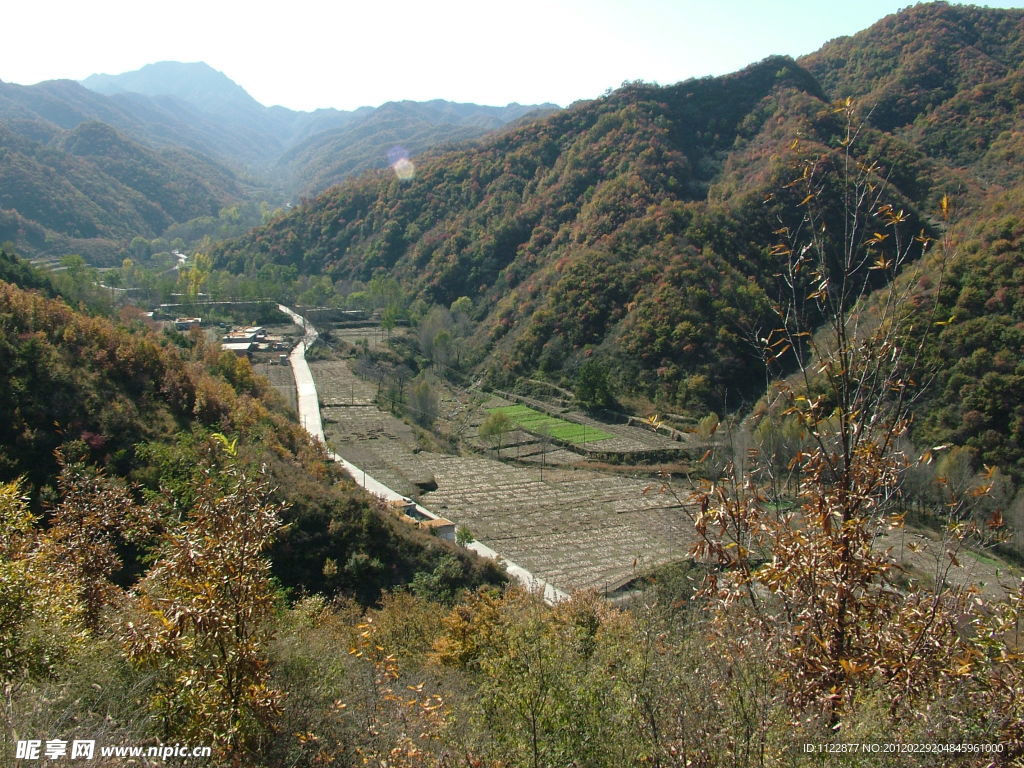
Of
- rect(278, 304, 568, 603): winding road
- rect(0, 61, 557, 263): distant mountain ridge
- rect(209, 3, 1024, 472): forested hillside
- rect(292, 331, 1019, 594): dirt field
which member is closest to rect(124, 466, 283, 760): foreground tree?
rect(278, 304, 568, 603): winding road

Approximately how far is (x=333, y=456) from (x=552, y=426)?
14816 millimetres

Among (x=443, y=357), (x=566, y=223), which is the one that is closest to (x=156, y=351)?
(x=443, y=357)

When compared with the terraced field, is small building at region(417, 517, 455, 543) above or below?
above

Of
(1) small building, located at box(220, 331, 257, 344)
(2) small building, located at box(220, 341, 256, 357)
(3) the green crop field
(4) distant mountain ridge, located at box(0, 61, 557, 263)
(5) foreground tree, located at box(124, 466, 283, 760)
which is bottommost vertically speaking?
(3) the green crop field

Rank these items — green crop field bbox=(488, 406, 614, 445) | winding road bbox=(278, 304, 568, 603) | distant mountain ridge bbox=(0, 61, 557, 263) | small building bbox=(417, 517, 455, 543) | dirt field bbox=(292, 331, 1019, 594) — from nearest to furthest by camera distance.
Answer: winding road bbox=(278, 304, 568, 603), small building bbox=(417, 517, 455, 543), dirt field bbox=(292, 331, 1019, 594), green crop field bbox=(488, 406, 614, 445), distant mountain ridge bbox=(0, 61, 557, 263)

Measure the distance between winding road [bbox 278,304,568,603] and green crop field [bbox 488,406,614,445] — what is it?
1049cm

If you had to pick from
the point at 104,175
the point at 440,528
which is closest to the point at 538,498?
the point at 440,528

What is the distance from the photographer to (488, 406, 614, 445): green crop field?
37.4 m

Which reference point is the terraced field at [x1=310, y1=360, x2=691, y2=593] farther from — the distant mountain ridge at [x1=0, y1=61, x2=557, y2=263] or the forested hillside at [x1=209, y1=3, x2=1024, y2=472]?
the distant mountain ridge at [x1=0, y1=61, x2=557, y2=263]

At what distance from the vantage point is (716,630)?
13.7 ft

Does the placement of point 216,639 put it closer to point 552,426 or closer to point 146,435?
point 146,435

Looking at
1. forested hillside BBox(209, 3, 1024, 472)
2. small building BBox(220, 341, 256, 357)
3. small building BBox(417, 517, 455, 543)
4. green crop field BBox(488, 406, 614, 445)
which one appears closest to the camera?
small building BBox(417, 517, 455, 543)

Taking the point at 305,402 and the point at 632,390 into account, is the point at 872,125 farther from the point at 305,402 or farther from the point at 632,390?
the point at 305,402

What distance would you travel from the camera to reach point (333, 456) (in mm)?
28750
